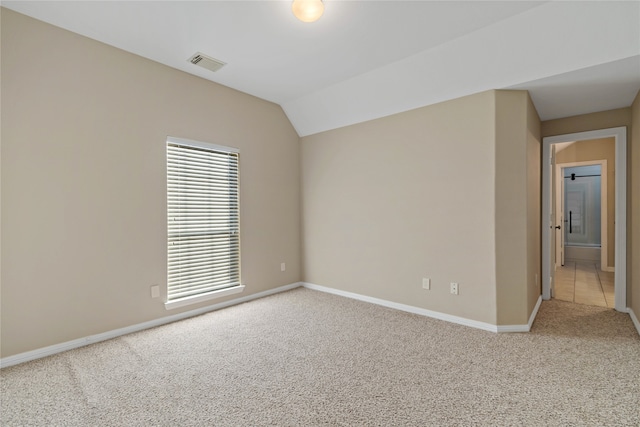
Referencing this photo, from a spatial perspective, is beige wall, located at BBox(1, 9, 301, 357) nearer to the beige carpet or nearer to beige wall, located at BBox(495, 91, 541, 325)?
the beige carpet

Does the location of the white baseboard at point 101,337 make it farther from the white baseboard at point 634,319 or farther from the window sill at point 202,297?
the white baseboard at point 634,319

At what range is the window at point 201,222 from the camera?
10.5ft

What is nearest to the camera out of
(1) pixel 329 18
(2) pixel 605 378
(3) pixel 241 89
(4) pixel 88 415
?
(4) pixel 88 415

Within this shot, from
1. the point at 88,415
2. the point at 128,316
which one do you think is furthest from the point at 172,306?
the point at 88,415

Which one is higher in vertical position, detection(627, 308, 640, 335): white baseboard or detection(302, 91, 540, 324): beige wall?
detection(302, 91, 540, 324): beige wall

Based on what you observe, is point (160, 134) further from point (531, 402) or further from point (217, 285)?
point (531, 402)

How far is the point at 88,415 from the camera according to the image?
1723 mm

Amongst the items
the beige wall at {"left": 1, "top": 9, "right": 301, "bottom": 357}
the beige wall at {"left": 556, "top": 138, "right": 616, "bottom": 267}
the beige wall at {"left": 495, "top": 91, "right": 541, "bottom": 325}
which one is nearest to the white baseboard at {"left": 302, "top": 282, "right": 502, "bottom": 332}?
the beige wall at {"left": 495, "top": 91, "right": 541, "bottom": 325}

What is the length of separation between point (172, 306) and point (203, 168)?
1.59 m

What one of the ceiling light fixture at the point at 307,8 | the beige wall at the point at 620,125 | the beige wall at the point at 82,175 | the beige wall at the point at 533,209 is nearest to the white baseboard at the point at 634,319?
the beige wall at the point at 620,125

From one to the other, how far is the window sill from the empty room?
2cm

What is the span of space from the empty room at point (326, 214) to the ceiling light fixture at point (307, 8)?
2cm

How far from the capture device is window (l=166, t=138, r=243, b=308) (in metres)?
3.21

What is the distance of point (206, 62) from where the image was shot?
9.98 ft
